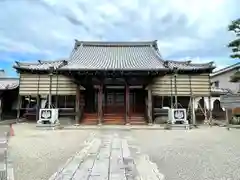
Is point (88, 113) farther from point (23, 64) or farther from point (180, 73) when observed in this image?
→ point (180, 73)

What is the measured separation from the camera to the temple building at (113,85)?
1516 cm

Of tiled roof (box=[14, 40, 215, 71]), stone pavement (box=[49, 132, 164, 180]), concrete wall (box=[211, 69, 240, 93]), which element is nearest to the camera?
stone pavement (box=[49, 132, 164, 180])

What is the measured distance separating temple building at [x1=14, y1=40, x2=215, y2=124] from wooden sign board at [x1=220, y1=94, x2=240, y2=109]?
292cm

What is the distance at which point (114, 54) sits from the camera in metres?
20.4

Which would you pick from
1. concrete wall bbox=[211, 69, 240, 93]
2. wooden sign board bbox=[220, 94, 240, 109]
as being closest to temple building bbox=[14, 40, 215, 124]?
wooden sign board bbox=[220, 94, 240, 109]

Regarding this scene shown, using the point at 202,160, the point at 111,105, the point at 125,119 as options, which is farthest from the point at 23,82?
the point at 202,160

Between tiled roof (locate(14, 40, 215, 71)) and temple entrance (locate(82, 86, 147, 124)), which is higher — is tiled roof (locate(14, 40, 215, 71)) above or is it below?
above

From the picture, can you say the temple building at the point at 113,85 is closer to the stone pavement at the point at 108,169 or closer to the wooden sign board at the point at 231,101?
the wooden sign board at the point at 231,101

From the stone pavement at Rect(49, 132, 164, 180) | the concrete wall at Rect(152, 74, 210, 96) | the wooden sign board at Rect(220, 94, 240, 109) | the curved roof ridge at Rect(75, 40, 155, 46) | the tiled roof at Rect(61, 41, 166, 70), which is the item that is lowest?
the stone pavement at Rect(49, 132, 164, 180)

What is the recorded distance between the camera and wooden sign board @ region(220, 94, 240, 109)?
12.9 meters

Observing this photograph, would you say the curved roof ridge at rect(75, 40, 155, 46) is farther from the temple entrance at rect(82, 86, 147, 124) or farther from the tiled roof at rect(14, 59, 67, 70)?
the temple entrance at rect(82, 86, 147, 124)

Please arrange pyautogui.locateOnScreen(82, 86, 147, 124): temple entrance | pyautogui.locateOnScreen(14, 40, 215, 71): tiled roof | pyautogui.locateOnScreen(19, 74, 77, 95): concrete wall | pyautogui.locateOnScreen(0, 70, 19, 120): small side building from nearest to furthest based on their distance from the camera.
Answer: pyautogui.locateOnScreen(14, 40, 215, 71): tiled roof, pyautogui.locateOnScreen(19, 74, 77, 95): concrete wall, pyautogui.locateOnScreen(82, 86, 147, 124): temple entrance, pyautogui.locateOnScreen(0, 70, 19, 120): small side building

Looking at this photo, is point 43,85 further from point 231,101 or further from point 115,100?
point 231,101

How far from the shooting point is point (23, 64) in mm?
17234
